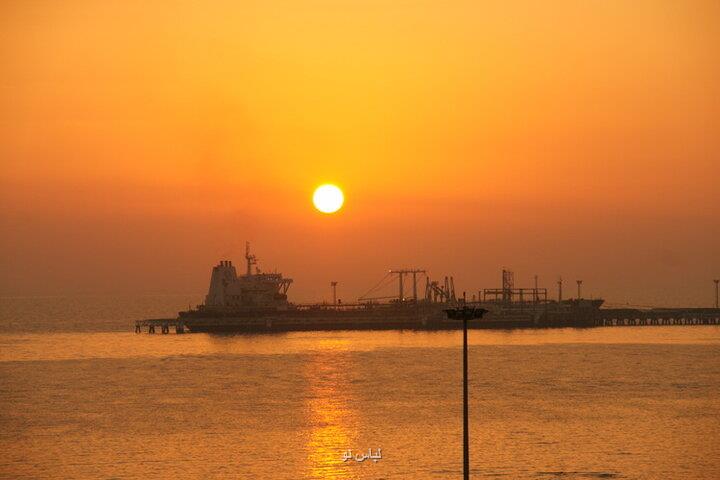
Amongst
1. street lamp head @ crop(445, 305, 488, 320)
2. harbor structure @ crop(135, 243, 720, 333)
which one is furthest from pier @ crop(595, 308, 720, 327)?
street lamp head @ crop(445, 305, 488, 320)

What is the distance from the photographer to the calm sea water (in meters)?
49.7

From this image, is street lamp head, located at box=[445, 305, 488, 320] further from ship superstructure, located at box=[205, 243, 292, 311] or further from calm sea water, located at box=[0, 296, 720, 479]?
ship superstructure, located at box=[205, 243, 292, 311]

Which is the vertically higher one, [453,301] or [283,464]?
[453,301]

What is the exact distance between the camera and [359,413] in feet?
219

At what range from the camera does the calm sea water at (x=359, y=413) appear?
49684 mm

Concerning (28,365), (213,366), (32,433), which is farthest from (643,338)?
(32,433)

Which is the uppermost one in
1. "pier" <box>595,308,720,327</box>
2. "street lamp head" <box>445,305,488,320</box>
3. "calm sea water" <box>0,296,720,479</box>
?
"pier" <box>595,308,720,327</box>

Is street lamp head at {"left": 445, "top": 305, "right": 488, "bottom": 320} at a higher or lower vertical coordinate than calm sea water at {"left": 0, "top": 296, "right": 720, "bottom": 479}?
higher

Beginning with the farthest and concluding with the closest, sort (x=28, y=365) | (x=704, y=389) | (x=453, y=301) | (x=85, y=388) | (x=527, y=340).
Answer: (x=453, y=301), (x=527, y=340), (x=28, y=365), (x=85, y=388), (x=704, y=389)

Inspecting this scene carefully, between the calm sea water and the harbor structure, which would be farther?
the harbor structure

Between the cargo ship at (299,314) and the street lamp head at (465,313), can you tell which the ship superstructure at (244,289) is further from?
the street lamp head at (465,313)

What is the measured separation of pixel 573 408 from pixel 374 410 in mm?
11425

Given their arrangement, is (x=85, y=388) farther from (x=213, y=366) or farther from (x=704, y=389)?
(x=704, y=389)

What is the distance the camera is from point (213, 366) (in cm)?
10575
